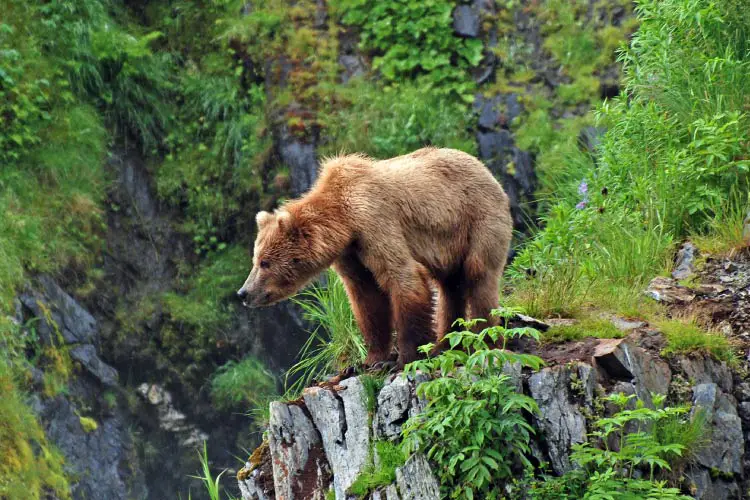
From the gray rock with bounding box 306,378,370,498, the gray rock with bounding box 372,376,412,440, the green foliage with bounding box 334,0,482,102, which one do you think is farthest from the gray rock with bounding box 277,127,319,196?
the gray rock with bounding box 372,376,412,440

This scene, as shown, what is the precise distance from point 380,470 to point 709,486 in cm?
191

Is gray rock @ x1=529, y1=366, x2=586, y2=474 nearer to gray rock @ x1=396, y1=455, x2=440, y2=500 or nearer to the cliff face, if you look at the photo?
the cliff face

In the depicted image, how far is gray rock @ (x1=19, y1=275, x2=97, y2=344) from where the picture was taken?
1105cm

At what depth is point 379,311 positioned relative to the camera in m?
6.80

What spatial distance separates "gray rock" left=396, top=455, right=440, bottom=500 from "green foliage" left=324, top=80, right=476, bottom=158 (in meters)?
6.52

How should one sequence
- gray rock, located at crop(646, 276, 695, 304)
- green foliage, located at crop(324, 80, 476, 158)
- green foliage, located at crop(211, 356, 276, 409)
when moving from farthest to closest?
green foliage, located at crop(324, 80, 476, 158) < green foliage, located at crop(211, 356, 276, 409) < gray rock, located at crop(646, 276, 695, 304)

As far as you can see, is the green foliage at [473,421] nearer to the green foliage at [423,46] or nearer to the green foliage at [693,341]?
the green foliage at [693,341]

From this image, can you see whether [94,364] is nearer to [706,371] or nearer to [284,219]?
[284,219]

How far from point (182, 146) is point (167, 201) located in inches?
29.6

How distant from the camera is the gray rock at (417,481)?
5.85 metres

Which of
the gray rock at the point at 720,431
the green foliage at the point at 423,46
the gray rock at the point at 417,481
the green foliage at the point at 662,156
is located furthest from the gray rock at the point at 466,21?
the gray rock at the point at 417,481

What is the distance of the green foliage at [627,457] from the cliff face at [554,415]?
0.13 metres

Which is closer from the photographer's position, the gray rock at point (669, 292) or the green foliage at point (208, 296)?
the gray rock at point (669, 292)

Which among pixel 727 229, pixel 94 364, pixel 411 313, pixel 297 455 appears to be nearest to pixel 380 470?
pixel 297 455
